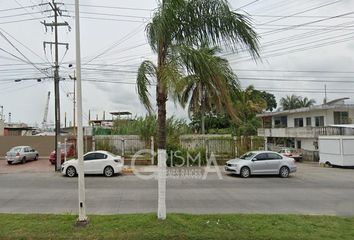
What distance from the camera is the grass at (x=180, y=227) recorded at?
742 cm

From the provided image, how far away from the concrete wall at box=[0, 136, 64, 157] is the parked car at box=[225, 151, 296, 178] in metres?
22.8

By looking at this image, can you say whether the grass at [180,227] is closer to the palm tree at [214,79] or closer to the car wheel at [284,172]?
the palm tree at [214,79]

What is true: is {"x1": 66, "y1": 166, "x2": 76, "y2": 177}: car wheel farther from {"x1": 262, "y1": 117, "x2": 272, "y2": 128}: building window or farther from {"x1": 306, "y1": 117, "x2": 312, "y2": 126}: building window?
{"x1": 262, "y1": 117, "x2": 272, "y2": 128}: building window

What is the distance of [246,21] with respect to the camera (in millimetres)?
8453

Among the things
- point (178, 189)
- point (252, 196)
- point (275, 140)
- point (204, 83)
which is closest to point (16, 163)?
point (178, 189)

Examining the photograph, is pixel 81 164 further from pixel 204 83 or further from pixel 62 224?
pixel 204 83

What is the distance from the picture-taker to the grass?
7.42 meters

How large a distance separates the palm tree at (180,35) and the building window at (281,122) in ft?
139

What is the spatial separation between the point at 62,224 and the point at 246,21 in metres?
6.36

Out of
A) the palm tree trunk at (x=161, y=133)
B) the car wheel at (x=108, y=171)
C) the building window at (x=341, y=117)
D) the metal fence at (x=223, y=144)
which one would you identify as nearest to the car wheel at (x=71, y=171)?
the car wheel at (x=108, y=171)

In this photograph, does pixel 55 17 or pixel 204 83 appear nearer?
pixel 204 83

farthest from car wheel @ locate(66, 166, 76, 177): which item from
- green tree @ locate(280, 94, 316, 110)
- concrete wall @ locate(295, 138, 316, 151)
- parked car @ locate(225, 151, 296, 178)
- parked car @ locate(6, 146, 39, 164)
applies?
green tree @ locate(280, 94, 316, 110)

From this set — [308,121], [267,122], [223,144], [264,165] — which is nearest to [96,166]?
[264,165]

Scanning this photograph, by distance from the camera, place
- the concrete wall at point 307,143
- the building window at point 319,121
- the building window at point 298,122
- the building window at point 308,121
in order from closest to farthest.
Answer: the concrete wall at point 307,143 < the building window at point 319,121 < the building window at point 308,121 < the building window at point 298,122
